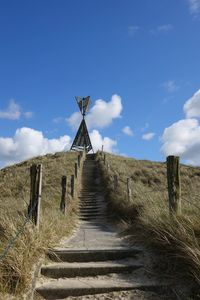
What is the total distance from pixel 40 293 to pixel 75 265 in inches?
37.1

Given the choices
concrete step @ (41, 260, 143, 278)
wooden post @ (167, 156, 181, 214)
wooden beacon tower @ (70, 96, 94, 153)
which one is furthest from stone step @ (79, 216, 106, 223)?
wooden beacon tower @ (70, 96, 94, 153)

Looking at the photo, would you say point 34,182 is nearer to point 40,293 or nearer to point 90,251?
point 90,251

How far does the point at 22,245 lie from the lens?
15.1 feet

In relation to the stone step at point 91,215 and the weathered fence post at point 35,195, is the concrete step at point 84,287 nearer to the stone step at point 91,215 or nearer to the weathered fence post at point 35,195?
the weathered fence post at point 35,195

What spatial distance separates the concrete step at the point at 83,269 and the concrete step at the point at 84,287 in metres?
0.27

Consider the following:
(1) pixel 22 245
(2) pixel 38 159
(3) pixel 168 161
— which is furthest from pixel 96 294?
(2) pixel 38 159

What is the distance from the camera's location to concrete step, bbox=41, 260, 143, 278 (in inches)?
194

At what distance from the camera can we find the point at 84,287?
4.45m

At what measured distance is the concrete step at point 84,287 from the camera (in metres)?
4.36

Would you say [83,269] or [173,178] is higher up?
[173,178]

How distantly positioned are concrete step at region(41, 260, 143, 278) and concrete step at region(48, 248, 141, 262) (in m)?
0.31

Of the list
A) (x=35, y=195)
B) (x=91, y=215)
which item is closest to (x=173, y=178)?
(x=35, y=195)

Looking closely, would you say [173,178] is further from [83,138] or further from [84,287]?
[83,138]

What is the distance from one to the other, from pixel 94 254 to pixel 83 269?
2.02 ft
